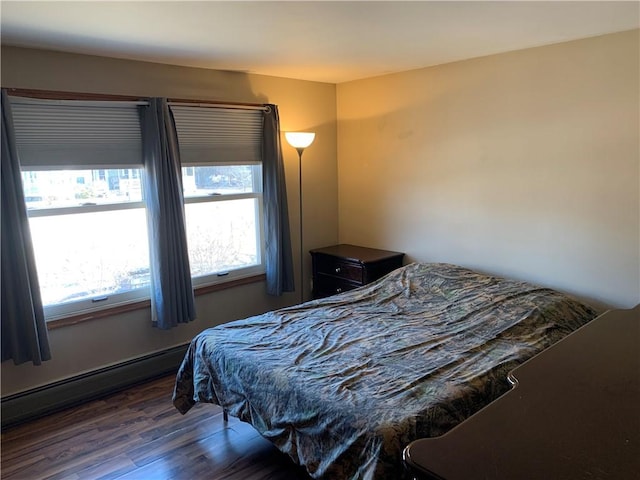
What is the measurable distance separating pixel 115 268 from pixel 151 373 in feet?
2.70

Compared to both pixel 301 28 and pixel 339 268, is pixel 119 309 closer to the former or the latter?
pixel 339 268

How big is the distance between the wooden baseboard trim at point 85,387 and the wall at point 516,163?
2.07 m

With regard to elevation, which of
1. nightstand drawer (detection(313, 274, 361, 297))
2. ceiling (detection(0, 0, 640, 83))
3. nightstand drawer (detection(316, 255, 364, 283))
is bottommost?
nightstand drawer (detection(313, 274, 361, 297))

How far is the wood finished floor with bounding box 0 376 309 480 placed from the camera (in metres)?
2.41

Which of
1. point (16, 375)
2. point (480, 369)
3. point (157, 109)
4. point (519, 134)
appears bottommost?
point (16, 375)

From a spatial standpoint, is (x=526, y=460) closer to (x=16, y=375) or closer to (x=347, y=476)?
(x=347, y=476)

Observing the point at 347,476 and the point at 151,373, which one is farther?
the point at 151,373

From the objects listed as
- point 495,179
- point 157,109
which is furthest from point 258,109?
point 495,179

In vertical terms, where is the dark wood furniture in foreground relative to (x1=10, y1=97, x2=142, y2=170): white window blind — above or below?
below

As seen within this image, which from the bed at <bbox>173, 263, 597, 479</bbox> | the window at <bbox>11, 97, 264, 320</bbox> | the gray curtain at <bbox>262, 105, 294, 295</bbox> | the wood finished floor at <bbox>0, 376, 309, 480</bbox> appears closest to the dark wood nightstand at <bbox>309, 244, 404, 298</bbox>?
the gray curtain at <bbox>262, 105, 294, 295</bbox>

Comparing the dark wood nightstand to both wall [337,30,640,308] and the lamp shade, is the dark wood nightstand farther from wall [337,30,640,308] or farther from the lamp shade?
the lamp shade

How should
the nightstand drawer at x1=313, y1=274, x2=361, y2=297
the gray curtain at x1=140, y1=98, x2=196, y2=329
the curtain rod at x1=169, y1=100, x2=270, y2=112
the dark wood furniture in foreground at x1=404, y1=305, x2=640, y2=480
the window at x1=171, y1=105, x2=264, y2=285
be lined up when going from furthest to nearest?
the nightstand drawer at x1=313, y1=274, x2=361, y2=297, the window at x1=171, y1=105, x2=264, y2=285, the curtain rod at x1=169, y1=100, x2=270, y2=112, the gray curtain at x1=140, y1=98, x2=196, y2=329, the dark wood furniture in foreground at x1=404, y1=305, x2=640, y2=480

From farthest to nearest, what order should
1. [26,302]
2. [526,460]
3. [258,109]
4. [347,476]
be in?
[258,109], [26,302], [347,476], [526,460]

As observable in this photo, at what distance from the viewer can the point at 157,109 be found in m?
3.18
